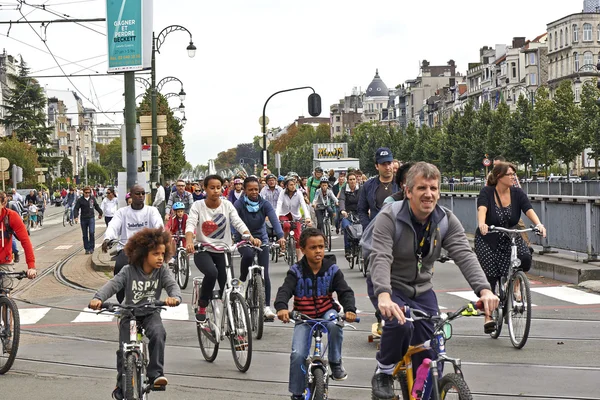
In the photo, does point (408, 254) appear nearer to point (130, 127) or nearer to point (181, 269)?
Answer: point (181, 269)

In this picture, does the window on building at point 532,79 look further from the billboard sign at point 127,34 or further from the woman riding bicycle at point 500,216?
→ the woman riding bicycle at point 500,216

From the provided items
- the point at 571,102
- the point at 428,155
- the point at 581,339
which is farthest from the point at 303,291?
the point at 428,155

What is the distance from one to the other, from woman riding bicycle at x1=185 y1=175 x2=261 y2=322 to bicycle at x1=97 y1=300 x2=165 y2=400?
8.82 feet

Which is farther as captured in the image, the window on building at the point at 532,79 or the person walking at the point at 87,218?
the window on building at the point at 532,79

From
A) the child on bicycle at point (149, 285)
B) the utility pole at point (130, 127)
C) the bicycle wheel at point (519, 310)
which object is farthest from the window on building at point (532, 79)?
the child on bicycle at point (149, 285)

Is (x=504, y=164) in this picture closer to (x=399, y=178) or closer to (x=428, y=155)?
(x=399, y=178)

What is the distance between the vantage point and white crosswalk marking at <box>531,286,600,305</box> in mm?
13314

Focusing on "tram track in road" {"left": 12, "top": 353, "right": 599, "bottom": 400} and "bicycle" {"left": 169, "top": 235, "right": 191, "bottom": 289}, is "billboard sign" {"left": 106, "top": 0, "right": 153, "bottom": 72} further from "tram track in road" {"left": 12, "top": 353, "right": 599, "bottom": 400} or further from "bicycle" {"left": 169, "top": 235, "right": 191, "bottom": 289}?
"tram track in road" {"left": 12, "top": 353, "right": 599, "bottom": 400}

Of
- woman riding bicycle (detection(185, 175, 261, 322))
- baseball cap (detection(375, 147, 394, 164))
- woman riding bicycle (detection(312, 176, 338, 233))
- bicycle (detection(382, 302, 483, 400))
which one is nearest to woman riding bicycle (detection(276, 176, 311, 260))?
woman riding bicycle (detection(312, 176, 338, 233))

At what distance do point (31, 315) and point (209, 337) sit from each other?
5117mm

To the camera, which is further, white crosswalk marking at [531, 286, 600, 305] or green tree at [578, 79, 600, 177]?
green tree at [578, 79, 600, 177]

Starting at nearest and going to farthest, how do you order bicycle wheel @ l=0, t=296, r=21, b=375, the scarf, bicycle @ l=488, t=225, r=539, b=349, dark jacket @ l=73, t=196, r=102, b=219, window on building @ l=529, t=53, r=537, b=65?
bicycle wheel @ l=0, t=296, r=21, b=375 → bicycle @ l=488, t=225, r=539, b=349 → the scarf → dark jacket @ l=73, t=196, r=102, b=219 → window on building @ l=529, t=53, r=537, b=65

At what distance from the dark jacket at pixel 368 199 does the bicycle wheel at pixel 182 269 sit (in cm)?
641

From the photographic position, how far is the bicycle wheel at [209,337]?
9.44 m
